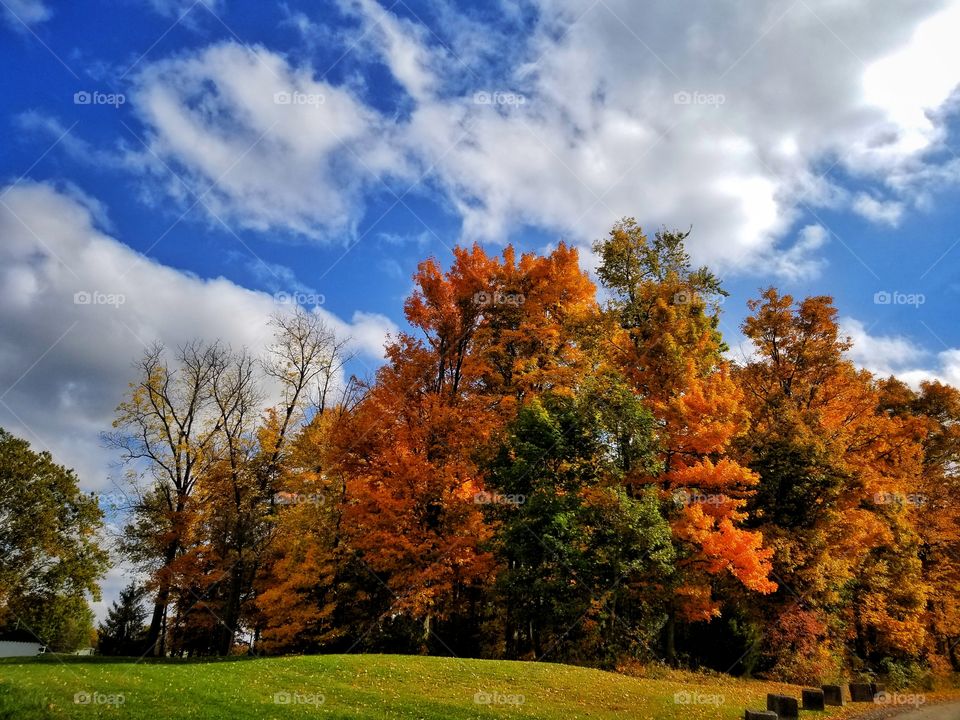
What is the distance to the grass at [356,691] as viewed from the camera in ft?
43.3

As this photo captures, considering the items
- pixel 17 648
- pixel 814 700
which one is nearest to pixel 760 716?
pixel 814 700

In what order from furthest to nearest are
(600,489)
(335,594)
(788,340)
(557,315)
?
(788,340) < (557,315) < (335,594) < (600,489)

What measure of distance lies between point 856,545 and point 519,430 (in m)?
16.3

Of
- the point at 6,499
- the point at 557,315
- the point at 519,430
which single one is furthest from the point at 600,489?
the point at 6,499

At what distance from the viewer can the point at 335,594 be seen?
2577 centimetres

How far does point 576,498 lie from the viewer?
20953 millimetres

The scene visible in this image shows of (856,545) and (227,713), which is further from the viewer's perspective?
(856,545)

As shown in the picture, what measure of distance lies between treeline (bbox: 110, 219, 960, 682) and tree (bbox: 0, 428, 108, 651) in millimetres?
13577

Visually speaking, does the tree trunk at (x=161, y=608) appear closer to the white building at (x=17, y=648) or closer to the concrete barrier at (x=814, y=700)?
the white building at (x=17, y=648)

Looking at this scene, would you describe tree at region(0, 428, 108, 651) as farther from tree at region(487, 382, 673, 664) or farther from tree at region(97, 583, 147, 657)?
tree at region(487, 382, 673, 664)

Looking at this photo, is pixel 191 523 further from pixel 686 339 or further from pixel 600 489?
pixel 686 339

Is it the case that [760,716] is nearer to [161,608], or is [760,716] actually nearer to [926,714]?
[926,714]

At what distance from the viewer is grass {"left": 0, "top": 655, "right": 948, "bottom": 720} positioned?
13.2m

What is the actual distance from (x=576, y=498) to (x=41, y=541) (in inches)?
1516
